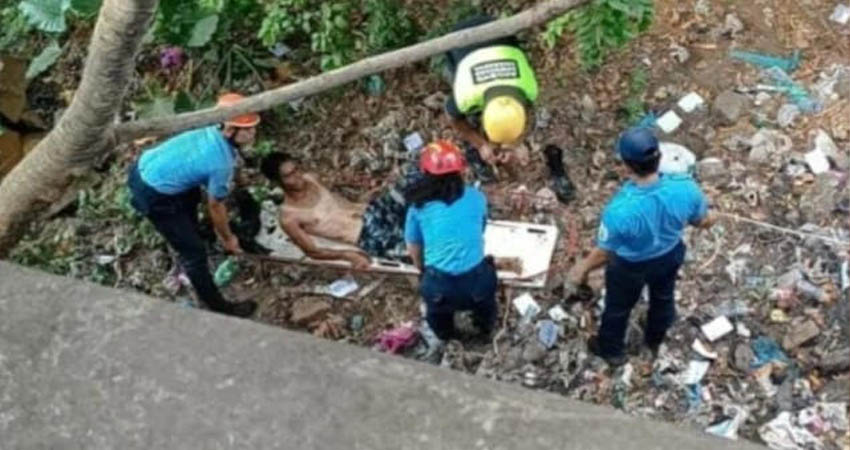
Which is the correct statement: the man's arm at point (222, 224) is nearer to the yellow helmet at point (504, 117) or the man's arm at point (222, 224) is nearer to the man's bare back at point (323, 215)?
the man's bare back at point (323, 215)

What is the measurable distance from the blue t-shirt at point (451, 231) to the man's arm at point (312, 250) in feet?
2.85

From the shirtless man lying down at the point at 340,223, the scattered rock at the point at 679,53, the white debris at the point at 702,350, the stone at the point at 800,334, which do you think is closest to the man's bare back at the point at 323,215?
the shirtless man lying down at the point at 340,223

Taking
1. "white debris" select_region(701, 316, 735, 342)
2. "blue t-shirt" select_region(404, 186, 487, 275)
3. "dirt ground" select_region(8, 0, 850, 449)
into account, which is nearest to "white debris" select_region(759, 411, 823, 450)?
"dirt ground" select_region(8, 0, 850, 449)

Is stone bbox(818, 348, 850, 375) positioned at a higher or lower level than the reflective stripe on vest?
lower

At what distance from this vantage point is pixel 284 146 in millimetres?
6145

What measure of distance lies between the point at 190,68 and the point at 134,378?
4653mm

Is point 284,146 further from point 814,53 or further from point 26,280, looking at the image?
point 26,280

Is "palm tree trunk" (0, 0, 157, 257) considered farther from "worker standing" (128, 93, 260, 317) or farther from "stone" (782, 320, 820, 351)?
"stone" (782, 320, 820, 351)

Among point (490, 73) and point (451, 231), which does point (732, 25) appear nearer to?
point (490, 73)

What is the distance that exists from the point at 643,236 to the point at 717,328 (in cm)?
100

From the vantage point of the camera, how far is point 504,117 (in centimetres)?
500

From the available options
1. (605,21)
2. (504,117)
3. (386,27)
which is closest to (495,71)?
(504,117)

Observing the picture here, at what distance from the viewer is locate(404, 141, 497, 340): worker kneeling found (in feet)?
15.3

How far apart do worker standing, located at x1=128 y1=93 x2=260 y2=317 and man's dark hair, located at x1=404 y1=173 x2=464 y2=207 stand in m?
0.67
